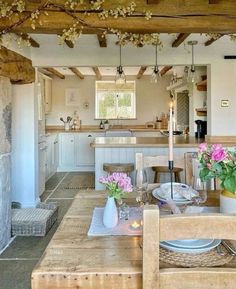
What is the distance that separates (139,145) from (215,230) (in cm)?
332

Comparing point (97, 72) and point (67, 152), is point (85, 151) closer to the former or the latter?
point (67, 152)

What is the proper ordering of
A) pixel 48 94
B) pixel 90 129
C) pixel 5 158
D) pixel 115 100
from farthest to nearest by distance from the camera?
pixel 115 100
pixel 90 129
pixel 48 94
pixel 5 158

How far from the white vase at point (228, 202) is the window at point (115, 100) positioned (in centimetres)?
737

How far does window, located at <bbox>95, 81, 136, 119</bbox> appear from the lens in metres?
8.85

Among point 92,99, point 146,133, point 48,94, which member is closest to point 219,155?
point 146,133

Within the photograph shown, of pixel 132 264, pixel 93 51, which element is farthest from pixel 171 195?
pixel 93 51

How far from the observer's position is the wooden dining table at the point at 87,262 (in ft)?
3.37

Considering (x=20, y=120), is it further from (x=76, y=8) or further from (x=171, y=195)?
(x=171, y=195)

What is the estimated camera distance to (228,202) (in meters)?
1.52

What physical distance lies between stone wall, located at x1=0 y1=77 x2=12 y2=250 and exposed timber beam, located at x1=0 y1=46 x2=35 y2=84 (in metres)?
0.11

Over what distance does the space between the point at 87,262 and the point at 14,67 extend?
2.82 metres

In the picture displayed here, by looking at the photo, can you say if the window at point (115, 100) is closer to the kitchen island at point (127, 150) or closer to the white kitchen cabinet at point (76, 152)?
the white kitchen cabinet at point (76, 152)

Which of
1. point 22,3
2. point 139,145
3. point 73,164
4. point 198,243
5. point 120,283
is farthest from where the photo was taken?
point 73,164

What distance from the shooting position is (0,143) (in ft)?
10.6
